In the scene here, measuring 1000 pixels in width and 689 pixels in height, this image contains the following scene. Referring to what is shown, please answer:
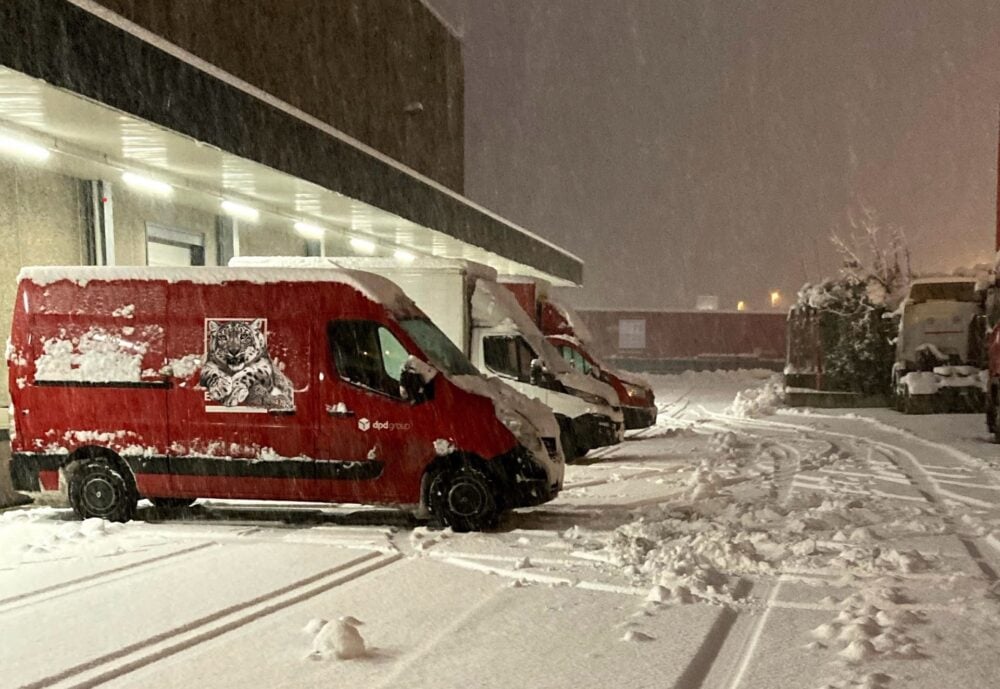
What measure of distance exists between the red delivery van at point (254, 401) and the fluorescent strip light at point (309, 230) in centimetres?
→ 927

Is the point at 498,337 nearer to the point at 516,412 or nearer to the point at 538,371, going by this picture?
the point at 538,371

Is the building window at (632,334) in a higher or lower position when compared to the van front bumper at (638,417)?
higher

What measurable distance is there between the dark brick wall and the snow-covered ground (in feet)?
42.1

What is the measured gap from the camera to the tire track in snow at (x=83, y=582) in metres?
5.91

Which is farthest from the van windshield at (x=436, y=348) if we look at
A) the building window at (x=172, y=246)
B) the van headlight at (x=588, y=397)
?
the building window at (x=172, y=246)

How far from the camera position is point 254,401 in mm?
8539

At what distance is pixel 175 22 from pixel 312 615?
16.8m

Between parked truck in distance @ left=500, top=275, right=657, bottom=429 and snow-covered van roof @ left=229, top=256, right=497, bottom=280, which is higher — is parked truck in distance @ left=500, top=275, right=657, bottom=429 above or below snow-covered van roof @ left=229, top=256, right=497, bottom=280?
below

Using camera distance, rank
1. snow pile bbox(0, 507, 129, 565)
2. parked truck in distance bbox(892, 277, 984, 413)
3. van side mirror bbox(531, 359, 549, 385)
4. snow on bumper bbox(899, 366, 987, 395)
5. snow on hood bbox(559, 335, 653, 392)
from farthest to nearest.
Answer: parked truck in distance bbox(892, 277, 984, 413) < snow on bumper bbox(899, 366, 987, 395) < snow on hood bbox(559, 335, 653, 392) < van side mirror bbox(531, 359, 549, 385) < snow pile bbox(0, 507, 129, 565)

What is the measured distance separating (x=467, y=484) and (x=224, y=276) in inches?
128

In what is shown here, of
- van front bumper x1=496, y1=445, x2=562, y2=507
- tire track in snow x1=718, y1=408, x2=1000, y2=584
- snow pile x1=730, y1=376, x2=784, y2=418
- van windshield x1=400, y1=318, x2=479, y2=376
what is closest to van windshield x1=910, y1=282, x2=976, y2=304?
A: snow pile x1=730, y1=376, x2=784, y2=418

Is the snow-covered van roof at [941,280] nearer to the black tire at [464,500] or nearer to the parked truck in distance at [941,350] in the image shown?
the parked truck in distance at [941,350]

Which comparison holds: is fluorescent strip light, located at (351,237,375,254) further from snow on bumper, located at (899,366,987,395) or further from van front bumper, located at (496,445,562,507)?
snow on bumper, located at (899,366,987,395)

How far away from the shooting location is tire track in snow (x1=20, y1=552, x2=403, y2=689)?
14.8 ft
